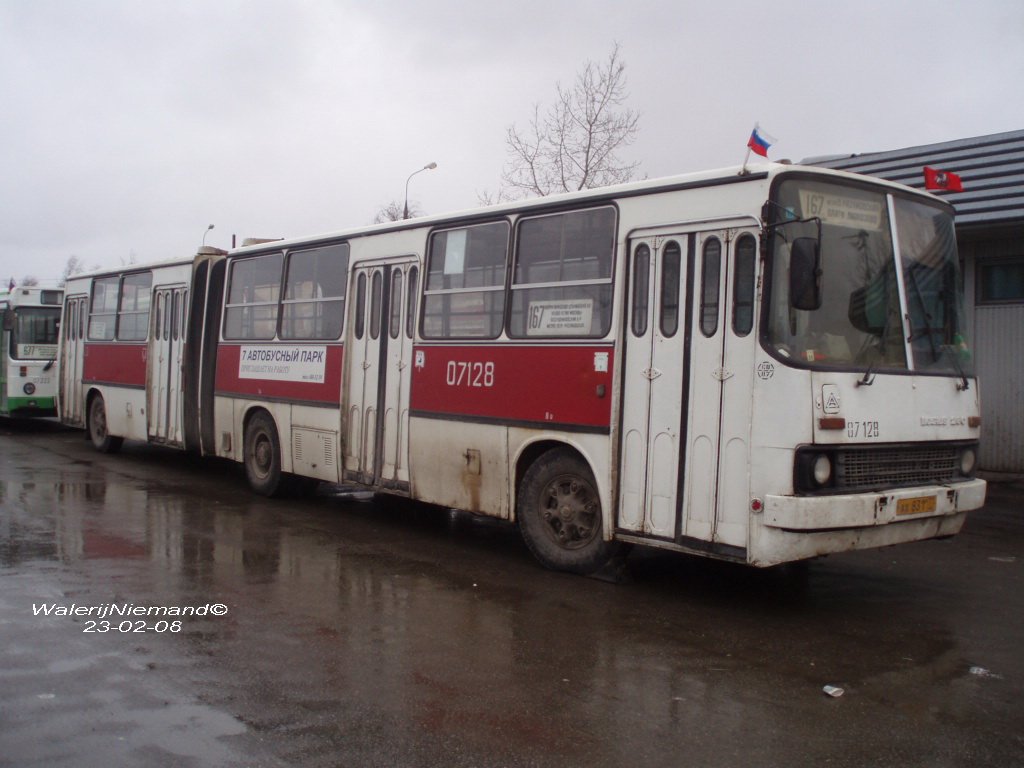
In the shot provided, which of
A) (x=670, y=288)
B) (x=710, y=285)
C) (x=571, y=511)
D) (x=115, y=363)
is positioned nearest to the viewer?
(x=710, y=285)

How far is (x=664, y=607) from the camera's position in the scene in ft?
22.5

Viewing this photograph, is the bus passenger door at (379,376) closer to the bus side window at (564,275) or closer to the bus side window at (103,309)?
the bus side window at (564,275)

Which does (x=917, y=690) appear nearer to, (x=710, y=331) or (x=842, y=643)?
(x=842, y=643)

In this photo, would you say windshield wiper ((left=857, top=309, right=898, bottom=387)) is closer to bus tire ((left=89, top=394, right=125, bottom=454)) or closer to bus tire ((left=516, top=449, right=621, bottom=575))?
bus tire ((left=516, top=449, right=621, bottom=575))

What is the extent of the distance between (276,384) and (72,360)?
7.99m

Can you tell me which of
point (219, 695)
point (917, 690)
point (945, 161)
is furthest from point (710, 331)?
point (945, 161)

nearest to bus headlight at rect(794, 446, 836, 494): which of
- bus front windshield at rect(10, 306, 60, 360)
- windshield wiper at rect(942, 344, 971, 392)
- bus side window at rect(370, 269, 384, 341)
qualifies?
windshield wiper at rect(942, 344, 971, 392)

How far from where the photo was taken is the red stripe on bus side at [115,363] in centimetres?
1484

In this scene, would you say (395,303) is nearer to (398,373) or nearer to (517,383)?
(398,373)

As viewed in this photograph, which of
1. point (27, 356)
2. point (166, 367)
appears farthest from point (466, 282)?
point (27, 356)

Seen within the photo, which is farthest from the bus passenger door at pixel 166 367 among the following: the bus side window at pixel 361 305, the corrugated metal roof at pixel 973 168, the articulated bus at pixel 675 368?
the corrugated metal roof at pixel 973 168

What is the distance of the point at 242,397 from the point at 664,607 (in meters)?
7.18

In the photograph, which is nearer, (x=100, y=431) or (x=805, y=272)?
(x=805, y=272)

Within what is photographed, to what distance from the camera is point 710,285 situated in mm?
6734
